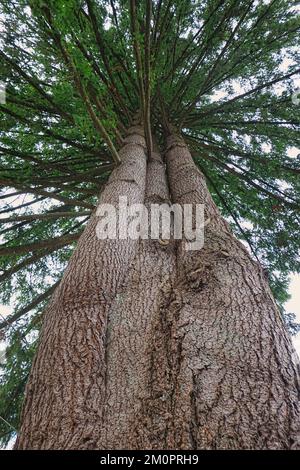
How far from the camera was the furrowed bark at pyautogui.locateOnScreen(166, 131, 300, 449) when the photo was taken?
108 centimetres

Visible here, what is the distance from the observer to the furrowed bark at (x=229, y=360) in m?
1.08

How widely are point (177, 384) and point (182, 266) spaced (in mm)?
863

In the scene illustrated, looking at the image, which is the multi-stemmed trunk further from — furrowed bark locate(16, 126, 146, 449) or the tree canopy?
the tree canopy

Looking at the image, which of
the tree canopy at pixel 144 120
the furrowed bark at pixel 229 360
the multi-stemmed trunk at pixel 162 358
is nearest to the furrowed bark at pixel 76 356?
the multi-stemmed trunk at pixel 162 358

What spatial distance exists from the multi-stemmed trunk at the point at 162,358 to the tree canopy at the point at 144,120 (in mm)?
1609

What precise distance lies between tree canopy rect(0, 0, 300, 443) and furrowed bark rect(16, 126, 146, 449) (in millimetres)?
1429

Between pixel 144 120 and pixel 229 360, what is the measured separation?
2932 millimetres

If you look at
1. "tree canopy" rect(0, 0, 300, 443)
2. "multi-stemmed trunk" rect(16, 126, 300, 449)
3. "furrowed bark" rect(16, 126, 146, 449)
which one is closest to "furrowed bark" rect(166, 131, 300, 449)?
"multi-stemmed trunk" rect(16, 126, 300, 449)

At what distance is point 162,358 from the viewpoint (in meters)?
1.44

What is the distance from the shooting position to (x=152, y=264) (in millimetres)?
2107

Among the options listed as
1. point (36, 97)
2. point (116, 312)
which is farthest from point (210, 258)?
point (36, 97)
